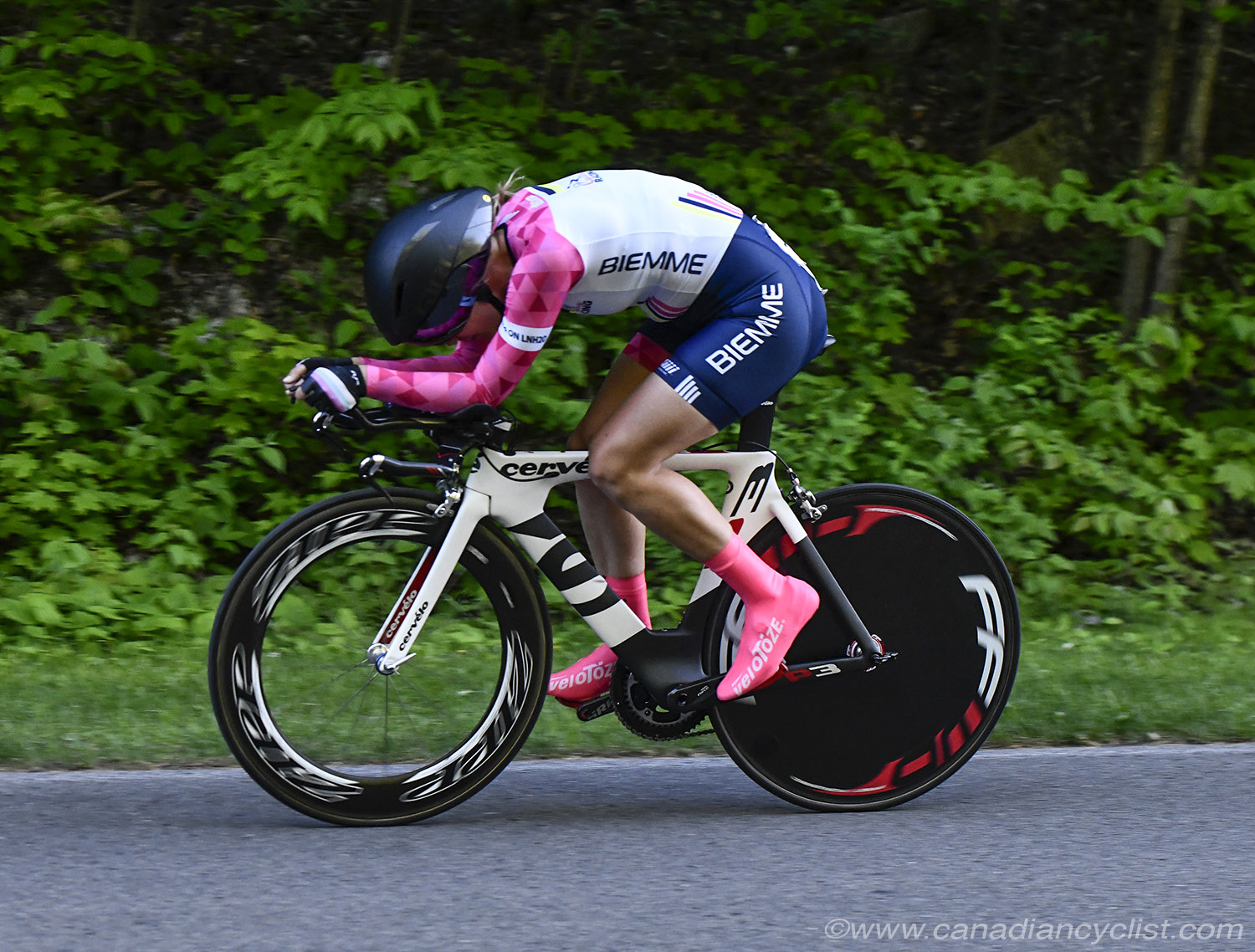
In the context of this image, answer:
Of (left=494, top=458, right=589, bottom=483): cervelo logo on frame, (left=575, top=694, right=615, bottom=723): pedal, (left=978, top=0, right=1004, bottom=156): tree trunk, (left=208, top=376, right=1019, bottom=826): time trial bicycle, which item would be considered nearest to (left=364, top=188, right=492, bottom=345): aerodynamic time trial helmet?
(left=208, top=376, right=1019, bottom=826): time trial bicycle

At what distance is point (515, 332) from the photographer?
3.52 m

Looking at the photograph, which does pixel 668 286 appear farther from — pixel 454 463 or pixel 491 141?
pixel 491 141

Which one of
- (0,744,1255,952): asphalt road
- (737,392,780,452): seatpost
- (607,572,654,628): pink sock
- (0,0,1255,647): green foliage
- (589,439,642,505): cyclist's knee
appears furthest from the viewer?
(0,0,1255,647): green foliage

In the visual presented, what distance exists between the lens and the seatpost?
4.00 meters

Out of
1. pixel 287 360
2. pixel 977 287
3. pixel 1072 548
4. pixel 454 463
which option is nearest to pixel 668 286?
pixel 454 463

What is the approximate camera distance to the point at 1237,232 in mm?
8273

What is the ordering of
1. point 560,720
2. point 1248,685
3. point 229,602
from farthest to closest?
1. point 1248,685
2. point 560,720
3. point 229,602

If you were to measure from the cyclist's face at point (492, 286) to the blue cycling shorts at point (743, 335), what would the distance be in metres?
0.45

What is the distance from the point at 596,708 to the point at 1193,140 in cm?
598

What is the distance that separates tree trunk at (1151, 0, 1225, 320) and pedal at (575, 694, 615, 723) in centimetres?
534

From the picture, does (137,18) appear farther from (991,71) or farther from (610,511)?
(610,511)

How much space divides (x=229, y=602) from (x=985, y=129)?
274 inches

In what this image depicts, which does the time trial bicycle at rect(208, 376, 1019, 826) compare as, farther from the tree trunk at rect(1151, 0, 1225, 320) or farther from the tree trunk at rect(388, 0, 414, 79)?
the tree trunk at rect(388, 0, 414, 79)

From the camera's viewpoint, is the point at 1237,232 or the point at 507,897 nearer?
the point at 507,897
